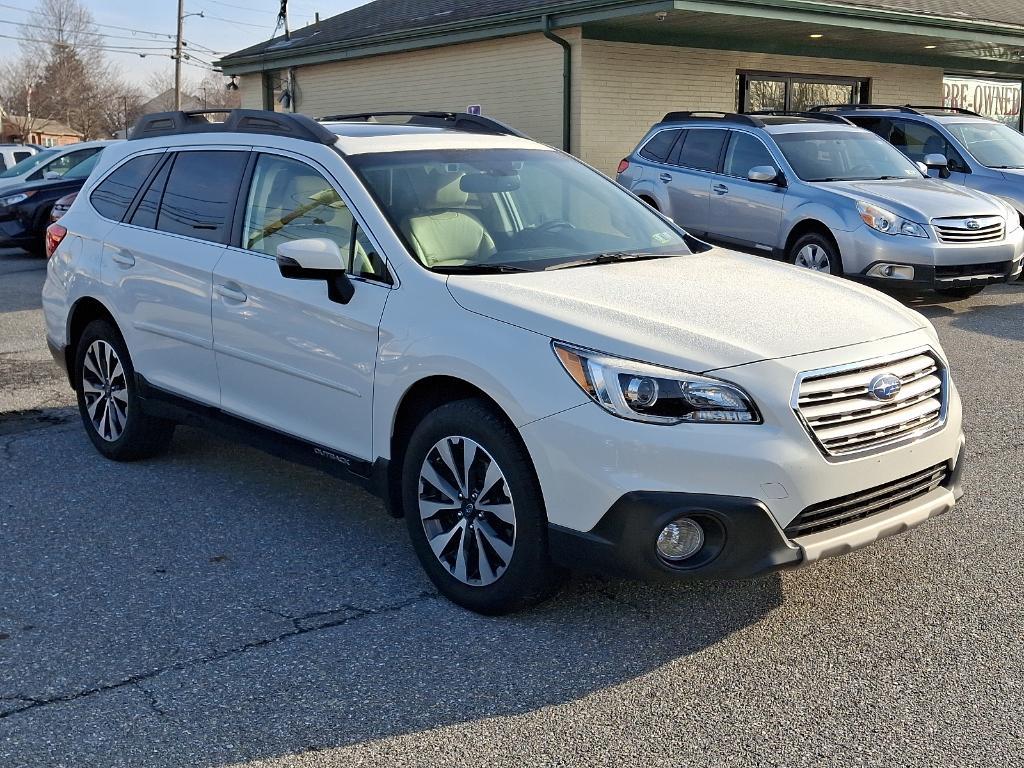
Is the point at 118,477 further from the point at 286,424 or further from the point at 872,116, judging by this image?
the point at 872,116

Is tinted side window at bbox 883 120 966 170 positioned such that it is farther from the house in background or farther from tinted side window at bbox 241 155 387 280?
the house in background

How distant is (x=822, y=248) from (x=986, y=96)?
14.4 m

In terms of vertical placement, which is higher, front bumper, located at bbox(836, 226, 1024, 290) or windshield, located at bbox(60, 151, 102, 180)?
windshield, located at bbox(60, 151, 102, 180)

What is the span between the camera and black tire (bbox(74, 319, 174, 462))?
590 centimetres

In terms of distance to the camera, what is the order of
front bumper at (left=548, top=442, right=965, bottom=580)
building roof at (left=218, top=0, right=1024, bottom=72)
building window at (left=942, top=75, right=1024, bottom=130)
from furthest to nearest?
building window at (left=942, top=75, right=1024, bottom=130) < building roof at (left=218, top=0, right=1024, bottom=72) < front bumper at (left=548, top=442, right=965, bottom=580)

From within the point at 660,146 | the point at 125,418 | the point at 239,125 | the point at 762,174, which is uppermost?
the point at 660,146

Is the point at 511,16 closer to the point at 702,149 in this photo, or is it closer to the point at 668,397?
the point at 702,149

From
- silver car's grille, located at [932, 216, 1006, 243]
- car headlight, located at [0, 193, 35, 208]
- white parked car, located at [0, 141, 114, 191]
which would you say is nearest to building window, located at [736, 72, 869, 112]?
silver car's grille, located at [932, 216, 1006, 243]

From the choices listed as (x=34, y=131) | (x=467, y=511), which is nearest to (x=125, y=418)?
(x=467, y=511)

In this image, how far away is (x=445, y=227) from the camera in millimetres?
4629

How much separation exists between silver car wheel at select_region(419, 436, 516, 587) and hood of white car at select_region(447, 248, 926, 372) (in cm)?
51

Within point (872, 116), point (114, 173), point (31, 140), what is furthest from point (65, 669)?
point (31, 140)

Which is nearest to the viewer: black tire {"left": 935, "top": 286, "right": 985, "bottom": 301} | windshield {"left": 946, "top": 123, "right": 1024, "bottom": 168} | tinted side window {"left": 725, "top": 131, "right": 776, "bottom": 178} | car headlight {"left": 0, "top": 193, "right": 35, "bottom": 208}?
black tire {"left": 935, "top": 286, "right": 985, "bottom": 301}

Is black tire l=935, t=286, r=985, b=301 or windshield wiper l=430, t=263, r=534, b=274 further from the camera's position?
black tire l=935, t=286, r=985, b=301
